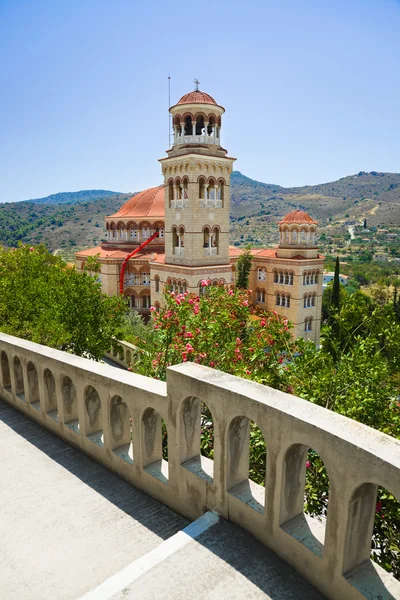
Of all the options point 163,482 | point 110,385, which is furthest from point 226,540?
point 110,385

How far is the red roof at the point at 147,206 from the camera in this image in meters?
43.3

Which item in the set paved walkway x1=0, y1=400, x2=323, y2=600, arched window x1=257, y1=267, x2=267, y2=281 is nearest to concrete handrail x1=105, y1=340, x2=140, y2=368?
paved walkway x1=0, y1=400, x2=323, y2=600

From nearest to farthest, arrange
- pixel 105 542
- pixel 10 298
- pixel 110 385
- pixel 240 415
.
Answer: pixel 240 415, pixel 105 542, pixel 110 385, pixel 10 298

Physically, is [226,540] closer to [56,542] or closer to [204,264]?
[56,542]

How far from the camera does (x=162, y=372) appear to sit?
913 centimetres

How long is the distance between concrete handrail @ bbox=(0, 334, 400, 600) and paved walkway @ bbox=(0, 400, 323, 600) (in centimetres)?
22

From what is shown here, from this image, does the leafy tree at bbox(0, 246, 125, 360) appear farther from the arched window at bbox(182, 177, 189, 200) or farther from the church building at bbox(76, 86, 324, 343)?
the arched window at bbox(182, 177, 189, 200)

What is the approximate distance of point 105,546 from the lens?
478cm

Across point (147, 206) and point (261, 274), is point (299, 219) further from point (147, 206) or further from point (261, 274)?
point (147, 206)

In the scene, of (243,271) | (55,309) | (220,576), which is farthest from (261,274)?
(220,576)

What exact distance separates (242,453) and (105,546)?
5.87 ft

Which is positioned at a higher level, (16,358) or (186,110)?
(186,110)

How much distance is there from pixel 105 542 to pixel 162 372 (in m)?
4.45

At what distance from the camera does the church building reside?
103 ft
